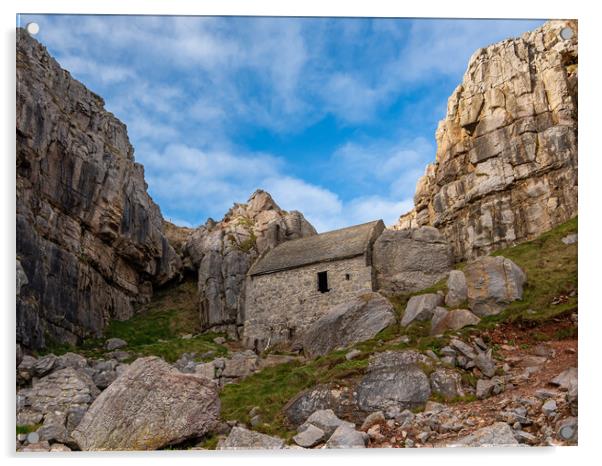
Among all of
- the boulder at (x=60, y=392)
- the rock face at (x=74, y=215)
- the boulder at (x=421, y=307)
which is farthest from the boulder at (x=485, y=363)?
the rock face at (x=74, y=215)

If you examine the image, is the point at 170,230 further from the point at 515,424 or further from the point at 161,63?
the point at 515,424

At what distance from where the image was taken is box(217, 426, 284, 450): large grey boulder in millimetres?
11758

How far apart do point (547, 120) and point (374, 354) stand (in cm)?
1886

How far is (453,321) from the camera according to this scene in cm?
1867

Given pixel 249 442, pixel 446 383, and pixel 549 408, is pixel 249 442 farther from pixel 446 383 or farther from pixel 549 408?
pixel 549 408

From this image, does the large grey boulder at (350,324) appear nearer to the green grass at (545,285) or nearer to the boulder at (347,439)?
the green grass at (545,285)

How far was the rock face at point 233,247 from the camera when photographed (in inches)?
1273

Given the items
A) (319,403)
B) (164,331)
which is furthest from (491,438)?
(164,331)

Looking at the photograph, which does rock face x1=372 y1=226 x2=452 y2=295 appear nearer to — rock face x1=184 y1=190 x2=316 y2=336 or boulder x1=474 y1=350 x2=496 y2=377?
rock face x1=184 y1=190 x2=316 y2=336

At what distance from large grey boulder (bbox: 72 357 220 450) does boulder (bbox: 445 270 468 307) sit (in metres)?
10.3

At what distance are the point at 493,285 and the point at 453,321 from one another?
6.75 feet

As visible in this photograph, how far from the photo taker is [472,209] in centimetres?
3372

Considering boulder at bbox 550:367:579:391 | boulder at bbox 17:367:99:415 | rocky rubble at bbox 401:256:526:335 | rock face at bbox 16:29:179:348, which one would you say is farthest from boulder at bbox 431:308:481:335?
rock face at bbox 16:29:179:348

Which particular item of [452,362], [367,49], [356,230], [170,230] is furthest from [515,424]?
[170,230]
